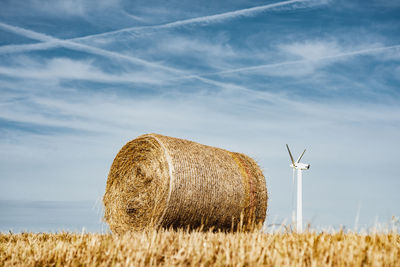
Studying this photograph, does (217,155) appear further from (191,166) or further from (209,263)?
(209,263)

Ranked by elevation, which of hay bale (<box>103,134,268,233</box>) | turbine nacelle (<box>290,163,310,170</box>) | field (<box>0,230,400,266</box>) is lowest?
field (<box>0,230,400,266</box>)

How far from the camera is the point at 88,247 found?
5.50 m

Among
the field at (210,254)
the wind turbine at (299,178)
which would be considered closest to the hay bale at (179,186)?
the field at (210,254)

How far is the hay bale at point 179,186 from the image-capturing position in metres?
8.47

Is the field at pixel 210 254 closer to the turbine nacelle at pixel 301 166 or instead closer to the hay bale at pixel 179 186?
the hay bale at pixel 179 186

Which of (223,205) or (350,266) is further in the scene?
(223,205)

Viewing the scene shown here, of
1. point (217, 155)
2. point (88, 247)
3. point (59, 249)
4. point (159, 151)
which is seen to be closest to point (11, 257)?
point (59, 249)

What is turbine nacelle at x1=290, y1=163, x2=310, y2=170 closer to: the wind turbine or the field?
the wind turbine

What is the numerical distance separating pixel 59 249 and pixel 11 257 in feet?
2.79

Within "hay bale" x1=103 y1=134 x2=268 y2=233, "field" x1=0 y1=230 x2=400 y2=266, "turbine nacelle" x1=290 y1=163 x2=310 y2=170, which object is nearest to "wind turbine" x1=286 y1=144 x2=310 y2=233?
"turbine nacelle" x1=290 y1=163 x2=310 y2=170

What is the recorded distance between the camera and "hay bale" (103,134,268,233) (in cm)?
847

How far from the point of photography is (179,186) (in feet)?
27.4

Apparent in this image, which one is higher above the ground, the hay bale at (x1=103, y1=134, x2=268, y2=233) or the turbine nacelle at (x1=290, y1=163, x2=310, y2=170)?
the turbine nacelle at (x1=290, y1=163, x2=310, y2=170)

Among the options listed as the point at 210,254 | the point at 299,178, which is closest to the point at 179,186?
the point at 210,254
